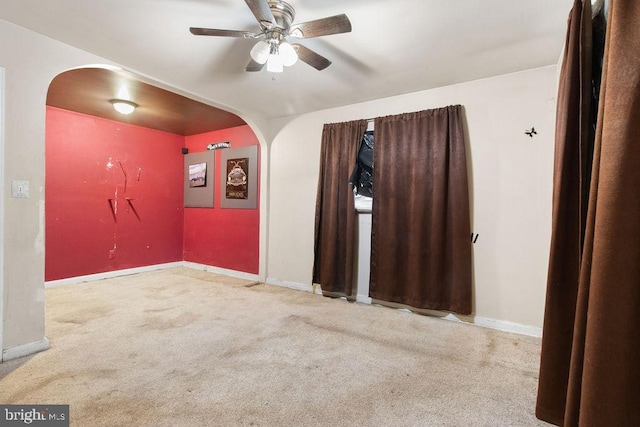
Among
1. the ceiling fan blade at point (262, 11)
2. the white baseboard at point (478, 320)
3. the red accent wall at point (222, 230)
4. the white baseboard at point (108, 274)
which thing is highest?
the ceiling fan blade at point (262, 11)

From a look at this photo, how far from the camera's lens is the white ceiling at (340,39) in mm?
1843

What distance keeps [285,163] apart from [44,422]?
3.27 meters

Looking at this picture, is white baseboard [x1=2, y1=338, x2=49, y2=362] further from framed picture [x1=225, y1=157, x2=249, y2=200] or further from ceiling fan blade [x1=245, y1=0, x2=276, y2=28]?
framed picture [x1=225, y1=157, x2=249, y2=200]

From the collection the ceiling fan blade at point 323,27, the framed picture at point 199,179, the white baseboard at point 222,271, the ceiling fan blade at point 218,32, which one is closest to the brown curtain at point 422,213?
the ceiling fan blade at point 323,27

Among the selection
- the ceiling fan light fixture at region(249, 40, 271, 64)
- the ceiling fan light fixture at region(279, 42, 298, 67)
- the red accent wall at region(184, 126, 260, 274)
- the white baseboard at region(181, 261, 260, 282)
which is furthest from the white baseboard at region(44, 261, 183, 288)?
the ceiling fan light fixture at region(279, 42, 298, 67)

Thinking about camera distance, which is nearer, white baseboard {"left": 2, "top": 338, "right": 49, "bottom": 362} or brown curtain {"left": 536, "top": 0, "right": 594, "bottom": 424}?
brown curtain {"left": 536, "top": 0, "right": 594, "bottom": 424}

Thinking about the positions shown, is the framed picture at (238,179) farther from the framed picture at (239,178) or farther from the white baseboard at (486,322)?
the white baseboard at (486,322)

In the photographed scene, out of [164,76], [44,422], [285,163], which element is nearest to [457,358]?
[44,422]

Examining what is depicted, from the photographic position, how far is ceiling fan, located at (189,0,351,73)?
5.54 ft

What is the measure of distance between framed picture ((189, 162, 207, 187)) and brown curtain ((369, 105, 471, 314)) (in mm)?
3119

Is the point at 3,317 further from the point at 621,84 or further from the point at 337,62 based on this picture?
the point at 621,84

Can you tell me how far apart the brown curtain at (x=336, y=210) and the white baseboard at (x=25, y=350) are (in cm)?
250

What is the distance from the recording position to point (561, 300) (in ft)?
4.50

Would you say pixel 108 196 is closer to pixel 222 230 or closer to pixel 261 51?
pixel 222 230
